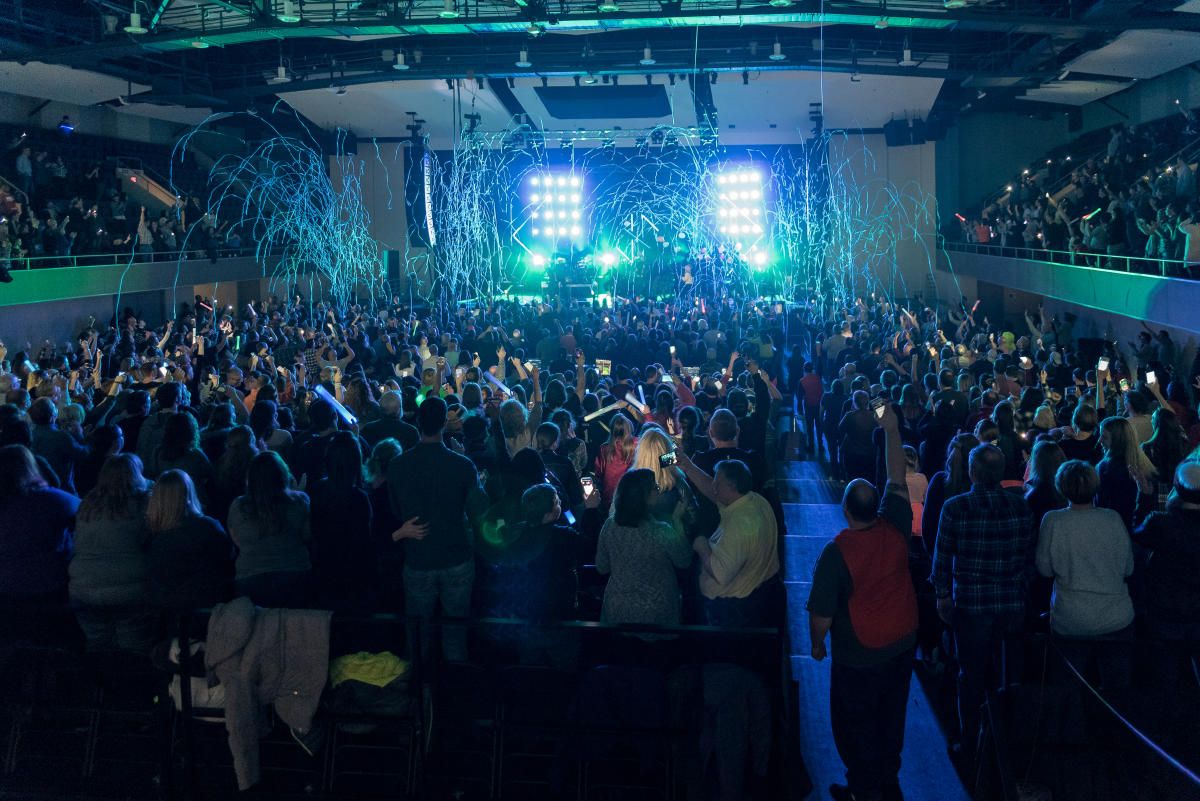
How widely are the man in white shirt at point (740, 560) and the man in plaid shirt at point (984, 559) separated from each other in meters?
0.86

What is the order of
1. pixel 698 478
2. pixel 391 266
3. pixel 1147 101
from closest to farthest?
pixel 698 478 < pixel 1147 101 < pixel 391 266

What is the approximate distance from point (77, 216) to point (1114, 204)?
18.9 m

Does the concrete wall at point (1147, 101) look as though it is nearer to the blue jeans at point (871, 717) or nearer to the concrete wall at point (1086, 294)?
the concrete wall at point (1086, 294)

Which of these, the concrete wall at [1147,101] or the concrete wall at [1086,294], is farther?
the concrete wall at [1147,101]

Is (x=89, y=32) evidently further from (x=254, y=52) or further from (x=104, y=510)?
(x=104, y=510)

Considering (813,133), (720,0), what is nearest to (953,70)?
(720,0)

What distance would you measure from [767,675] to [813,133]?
84.1ft

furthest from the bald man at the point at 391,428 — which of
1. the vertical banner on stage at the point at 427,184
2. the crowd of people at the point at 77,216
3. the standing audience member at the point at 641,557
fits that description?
the vertical banner on stage at the point at 427,184

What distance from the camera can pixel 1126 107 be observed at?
22.8m

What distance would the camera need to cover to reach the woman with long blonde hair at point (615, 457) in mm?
6402

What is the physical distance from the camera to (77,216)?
20125mm

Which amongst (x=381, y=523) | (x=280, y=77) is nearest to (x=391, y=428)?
(x=381, y=523)

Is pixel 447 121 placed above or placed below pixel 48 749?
above

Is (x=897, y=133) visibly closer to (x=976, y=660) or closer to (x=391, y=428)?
(x=391, y=428)
